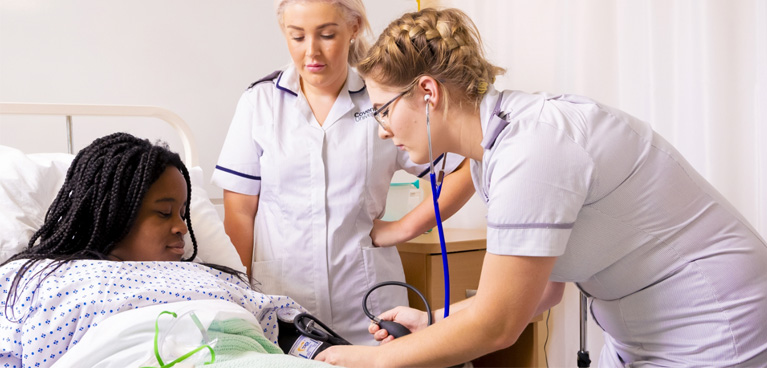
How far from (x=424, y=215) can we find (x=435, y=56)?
2.40 ft

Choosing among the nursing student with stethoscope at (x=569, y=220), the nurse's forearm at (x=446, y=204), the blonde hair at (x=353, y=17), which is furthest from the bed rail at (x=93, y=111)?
the nursing student with stethoscope at (x=569, y=220)

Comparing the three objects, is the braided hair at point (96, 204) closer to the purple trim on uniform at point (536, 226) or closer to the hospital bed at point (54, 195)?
the hospital bed at point (54, 195)

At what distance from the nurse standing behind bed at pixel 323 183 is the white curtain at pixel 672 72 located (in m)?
0.81

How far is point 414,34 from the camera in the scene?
1126 millimetres

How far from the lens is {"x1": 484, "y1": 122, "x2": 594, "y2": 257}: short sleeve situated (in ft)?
3.18

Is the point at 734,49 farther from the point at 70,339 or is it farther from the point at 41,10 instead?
the point at 41,10

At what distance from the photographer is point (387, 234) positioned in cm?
180

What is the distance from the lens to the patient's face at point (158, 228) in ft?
4.72

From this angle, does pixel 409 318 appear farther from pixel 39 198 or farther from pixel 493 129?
pixel 39 198

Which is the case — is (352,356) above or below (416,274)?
above

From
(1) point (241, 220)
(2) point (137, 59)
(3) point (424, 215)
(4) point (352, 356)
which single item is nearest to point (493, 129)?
(4) point (352, 356)

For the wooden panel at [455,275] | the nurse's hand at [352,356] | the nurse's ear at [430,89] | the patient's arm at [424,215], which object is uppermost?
the nurse's ear at [430,89]

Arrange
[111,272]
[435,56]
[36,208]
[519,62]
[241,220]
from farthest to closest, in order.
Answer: [519,62] → [241,220] → [36,208] → [111,272] → [435,56]

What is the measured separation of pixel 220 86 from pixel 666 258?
187 cm
